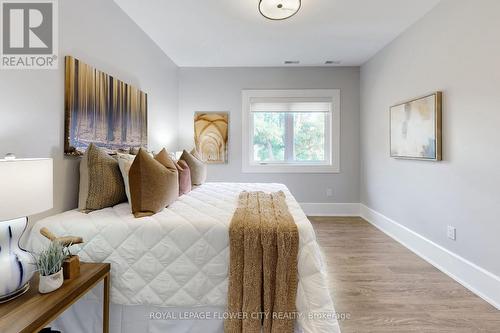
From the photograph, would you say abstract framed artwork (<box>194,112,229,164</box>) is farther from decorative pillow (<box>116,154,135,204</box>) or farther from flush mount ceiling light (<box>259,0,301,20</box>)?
decorative pillow (<box>116,154,135,204</box>)

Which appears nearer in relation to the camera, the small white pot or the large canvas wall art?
the small white pot

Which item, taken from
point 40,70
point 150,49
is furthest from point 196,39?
point 40,70

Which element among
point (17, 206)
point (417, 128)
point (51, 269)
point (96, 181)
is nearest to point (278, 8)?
point (417, 128)

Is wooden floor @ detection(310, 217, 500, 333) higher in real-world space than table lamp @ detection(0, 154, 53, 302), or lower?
lower

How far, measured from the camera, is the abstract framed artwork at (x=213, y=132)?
4.46 meters

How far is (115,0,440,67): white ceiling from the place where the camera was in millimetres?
2605

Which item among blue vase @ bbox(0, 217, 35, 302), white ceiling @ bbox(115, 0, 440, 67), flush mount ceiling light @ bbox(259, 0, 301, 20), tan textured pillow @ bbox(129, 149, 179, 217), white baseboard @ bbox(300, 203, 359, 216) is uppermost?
white ceiling @ bbox(115, 0, 440, 67)

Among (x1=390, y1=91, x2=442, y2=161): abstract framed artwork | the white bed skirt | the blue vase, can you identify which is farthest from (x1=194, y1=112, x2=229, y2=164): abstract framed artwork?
the blue vase

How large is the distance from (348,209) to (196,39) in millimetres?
3606

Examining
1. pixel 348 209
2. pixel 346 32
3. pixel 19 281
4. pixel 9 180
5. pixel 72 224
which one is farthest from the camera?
pixel 348 209

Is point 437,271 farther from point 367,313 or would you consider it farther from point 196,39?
point 196,39

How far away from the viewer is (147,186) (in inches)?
66.8

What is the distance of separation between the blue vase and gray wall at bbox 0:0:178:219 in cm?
59

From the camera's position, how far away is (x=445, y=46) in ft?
8.14
